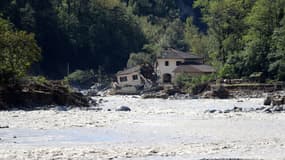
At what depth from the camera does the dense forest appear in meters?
65.2

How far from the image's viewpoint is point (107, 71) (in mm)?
103938

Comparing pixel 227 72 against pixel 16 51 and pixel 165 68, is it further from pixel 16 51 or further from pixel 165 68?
pixel 16 51

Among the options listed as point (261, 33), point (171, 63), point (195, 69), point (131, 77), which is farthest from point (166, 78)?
point (261, 33)

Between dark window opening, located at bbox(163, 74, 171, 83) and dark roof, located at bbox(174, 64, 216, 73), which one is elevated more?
dark roof, located at bbox(174, 64, 216, 73)

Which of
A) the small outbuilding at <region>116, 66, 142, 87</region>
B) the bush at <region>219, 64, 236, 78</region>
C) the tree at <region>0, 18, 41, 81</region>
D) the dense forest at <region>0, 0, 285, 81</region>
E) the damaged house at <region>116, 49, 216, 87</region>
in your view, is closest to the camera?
the tree at <region>0, 18, 41, 81</region>

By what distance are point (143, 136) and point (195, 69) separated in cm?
5623

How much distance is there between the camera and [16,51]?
47.4 metres

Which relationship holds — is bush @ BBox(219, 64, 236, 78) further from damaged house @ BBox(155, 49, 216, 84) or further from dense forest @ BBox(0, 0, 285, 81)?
damaged house @ BBox(155, 49, 216, 84)

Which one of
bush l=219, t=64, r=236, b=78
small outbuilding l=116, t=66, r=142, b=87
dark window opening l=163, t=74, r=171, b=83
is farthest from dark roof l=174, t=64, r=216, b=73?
bush l=219, t=64, r=236, b=78

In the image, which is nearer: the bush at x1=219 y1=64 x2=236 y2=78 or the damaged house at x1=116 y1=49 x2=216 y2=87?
the bush at x1=219 y1=64 x2=236 y2=78

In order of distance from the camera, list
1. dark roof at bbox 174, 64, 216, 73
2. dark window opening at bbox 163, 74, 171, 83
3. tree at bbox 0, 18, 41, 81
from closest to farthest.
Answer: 1. tree at bbox 0, 18, 41, 81
2. dark roof at bbox 174, 64, 216, 73
3. dark window opening at bbox 163, 74, 171, 83

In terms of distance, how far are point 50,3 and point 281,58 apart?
44.1 metres

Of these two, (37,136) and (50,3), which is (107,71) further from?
(37,136)

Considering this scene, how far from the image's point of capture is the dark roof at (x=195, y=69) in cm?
8012
